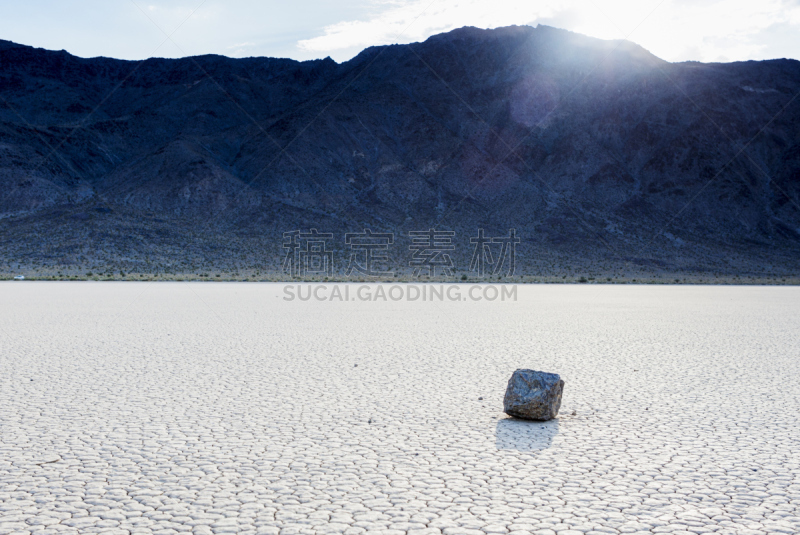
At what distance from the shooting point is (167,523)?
3992mm

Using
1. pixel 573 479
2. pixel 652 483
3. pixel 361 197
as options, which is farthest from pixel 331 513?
pixel 361 197

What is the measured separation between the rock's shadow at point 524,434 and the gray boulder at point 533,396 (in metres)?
0.09

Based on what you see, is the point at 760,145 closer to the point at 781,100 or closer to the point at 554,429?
the point at 781,100

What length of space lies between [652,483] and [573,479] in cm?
54

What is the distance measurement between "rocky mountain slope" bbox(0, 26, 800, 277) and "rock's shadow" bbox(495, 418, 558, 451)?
47.5 m

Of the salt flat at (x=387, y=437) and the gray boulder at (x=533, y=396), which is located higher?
the gray boulder at (x=533, y=396)

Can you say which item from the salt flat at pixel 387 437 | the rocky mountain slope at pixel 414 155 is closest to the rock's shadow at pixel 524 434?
the salt flat at pixel 387 437

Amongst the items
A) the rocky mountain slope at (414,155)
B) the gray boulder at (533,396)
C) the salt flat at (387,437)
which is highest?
the rocky mountain slope at (414,155)

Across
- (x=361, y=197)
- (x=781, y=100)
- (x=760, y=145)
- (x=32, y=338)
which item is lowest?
(x=32, y=338)

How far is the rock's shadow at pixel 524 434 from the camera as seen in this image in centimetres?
575

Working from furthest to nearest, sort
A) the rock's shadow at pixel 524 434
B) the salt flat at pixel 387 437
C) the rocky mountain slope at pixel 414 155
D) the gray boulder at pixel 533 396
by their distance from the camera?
the rocky mountain slope at pixel 414 155 < the gray boulder at pixel 533 396 < the rock's shadow at pixel 524 434 < the salt flat at pixel 387 437

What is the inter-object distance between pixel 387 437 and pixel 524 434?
125cm

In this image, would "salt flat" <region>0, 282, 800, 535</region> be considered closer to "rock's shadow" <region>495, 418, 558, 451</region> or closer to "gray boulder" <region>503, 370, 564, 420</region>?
"rock's shadow" <region>495, 418, 558, 451</region>

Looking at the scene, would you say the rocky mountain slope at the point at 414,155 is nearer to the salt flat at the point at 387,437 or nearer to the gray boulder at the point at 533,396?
the salt flat at the point at 387,437
